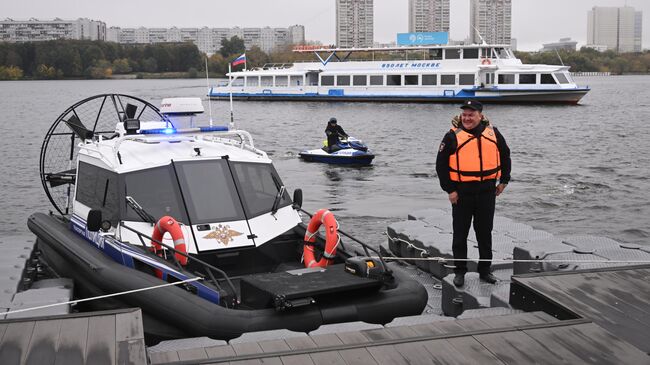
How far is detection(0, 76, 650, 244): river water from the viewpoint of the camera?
20.5 meters

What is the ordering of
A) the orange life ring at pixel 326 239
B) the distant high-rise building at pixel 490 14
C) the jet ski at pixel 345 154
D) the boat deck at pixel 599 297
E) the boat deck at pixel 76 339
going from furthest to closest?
the distant high-rise building at pixel 490 14, the jet ski at pixel 345 154, the orange life ring at pixel 326 239, the boat deck at pixel 599 297, the boat deck at pixel 76 339

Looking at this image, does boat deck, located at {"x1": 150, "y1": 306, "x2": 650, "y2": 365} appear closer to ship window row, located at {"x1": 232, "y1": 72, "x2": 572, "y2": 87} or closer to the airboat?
the airboat

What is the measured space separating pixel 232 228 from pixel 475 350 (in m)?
4.90

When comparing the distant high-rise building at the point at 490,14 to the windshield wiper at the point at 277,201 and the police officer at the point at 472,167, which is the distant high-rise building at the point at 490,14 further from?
the police officer at the point at 472,167

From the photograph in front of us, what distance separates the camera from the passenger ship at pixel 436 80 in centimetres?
5934

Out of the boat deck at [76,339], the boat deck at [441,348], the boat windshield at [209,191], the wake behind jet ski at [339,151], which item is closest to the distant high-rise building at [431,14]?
the wake behind jet ski at [339,151]

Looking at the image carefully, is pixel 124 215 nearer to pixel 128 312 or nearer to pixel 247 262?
pixel 247 262

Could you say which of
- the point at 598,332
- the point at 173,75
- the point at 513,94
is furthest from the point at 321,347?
the point at 173,75

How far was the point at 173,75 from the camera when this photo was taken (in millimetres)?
150625

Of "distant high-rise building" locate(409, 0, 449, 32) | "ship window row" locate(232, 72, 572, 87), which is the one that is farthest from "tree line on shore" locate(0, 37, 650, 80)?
"ship window row" locate(232, 72, 572, 87)

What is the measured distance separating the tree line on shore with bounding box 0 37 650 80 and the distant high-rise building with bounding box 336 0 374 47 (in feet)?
28.0

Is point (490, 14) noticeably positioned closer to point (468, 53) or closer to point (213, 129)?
point (468, 53)

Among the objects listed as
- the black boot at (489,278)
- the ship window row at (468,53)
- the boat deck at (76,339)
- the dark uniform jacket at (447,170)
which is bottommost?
the black boot at (489,278)

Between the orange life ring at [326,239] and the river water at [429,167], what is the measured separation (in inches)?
263
